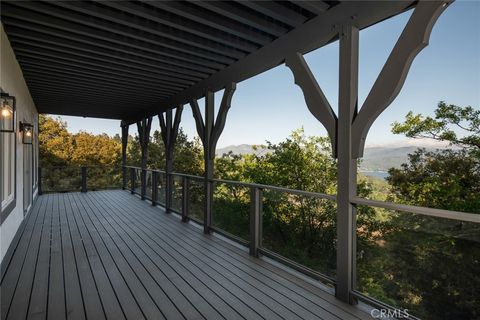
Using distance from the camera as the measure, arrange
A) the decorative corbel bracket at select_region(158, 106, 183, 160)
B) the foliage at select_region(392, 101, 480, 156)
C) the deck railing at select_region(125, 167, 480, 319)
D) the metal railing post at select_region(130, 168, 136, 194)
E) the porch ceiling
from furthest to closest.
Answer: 1. the metal railing post at select_region(130, 168, 136, 194)
2. the foliage at select_region(392, 101, 480, 156)
3. the decorative corbel bracket at select_region(158, 106, 183, 160)
4. the porch ceiling
5. the deck railing at select_region(125, 167, 480, 319)

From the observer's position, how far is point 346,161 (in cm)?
259

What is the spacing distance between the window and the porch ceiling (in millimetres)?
1290

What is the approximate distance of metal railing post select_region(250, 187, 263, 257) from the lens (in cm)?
384

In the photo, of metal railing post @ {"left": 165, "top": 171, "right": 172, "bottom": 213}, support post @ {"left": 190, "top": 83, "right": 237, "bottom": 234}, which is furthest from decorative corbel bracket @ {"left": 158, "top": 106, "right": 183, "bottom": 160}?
support post @ {"left": 190, "top": 83, "right": 237, "bottom": 234}

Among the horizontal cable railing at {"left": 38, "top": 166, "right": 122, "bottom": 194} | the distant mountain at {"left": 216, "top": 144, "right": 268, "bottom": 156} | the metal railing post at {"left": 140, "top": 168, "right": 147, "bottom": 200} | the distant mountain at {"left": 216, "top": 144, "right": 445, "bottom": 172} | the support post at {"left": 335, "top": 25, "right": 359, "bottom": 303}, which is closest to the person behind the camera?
the support post at {"left": 335, "top": 25, "right": 359, "bottom": 303}

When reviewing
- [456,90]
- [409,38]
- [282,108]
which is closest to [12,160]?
[409,38]

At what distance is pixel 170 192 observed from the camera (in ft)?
→ 22.3

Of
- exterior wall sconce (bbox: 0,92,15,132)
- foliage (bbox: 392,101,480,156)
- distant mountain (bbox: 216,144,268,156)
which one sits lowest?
distant mountain (bbox: 216,144,268,156)

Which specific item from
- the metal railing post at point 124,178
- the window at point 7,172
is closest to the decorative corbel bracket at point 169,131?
the window at point 7,172

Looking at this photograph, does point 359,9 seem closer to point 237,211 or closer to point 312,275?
point 312,275

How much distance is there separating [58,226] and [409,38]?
621 cm

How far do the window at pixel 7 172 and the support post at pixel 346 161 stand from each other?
3800 mm

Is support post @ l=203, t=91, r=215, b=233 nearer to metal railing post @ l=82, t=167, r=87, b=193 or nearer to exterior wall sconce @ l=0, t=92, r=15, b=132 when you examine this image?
exterior wall sconce @ l=0, t=92, r=15, b=132

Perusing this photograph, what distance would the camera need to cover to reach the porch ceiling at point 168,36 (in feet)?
8.95
